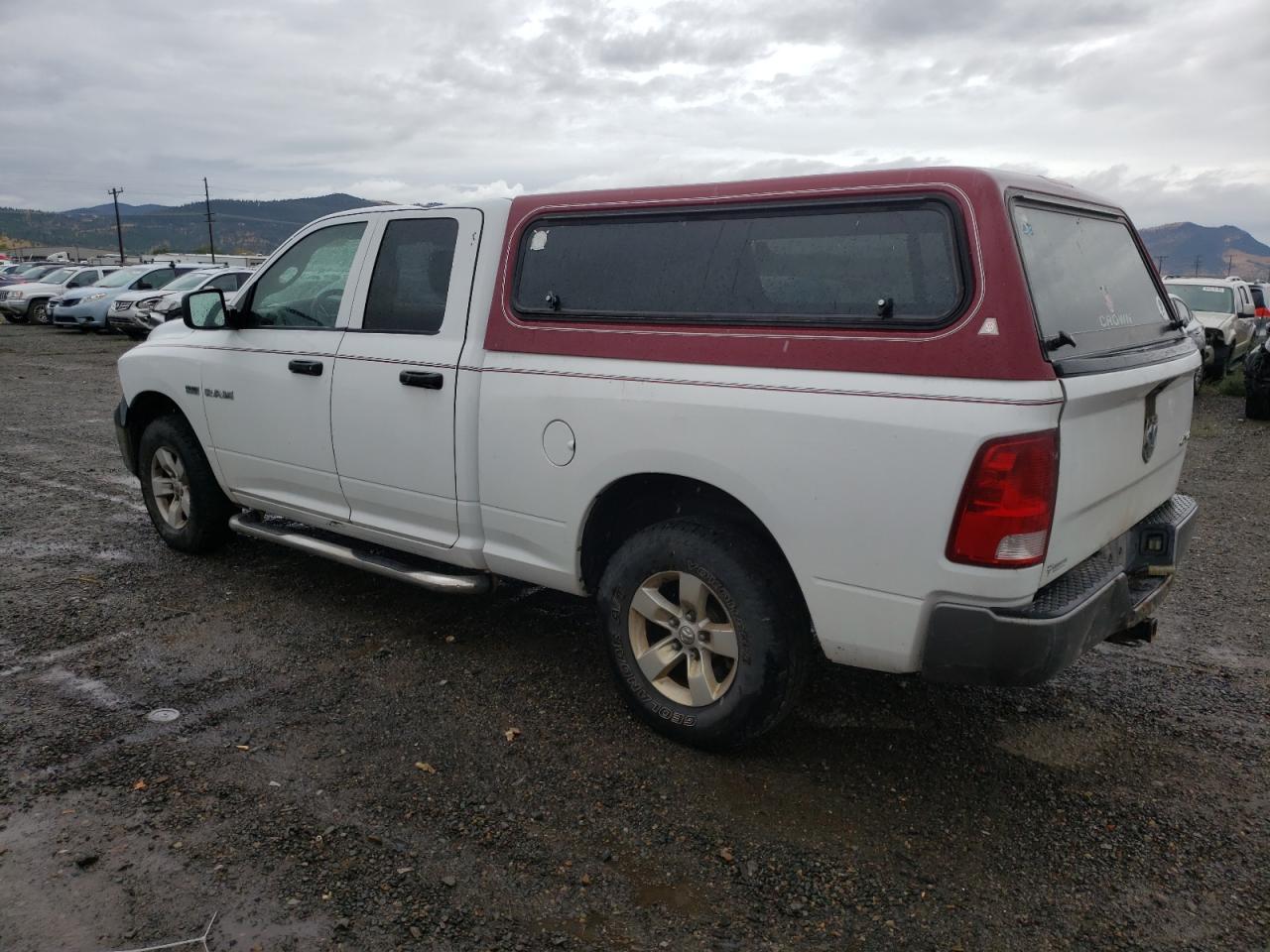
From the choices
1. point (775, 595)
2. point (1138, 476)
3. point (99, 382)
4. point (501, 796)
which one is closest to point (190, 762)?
point (501, 796)

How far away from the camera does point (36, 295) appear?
2569 cm

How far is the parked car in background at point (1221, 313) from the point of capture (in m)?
14.5

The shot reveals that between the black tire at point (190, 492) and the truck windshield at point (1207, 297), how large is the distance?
14964 mm

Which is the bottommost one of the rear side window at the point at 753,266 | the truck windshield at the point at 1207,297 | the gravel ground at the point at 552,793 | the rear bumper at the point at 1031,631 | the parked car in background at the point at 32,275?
the gravel ground at the point at 552,793

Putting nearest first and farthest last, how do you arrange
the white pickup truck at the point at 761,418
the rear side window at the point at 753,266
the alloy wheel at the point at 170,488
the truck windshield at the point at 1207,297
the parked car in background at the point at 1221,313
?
the white pickup truck at the point at 761,418 → the rear side window at the point at 753,266 → the alloy wheel at the point at 170,488 → the parked car in background at the point at 1221,313 → the truck windshield at the point at 1207,297

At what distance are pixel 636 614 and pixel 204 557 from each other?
326 cm

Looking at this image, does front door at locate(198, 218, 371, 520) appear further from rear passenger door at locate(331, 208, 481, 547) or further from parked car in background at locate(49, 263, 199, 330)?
parked car in background at locate(49, 263, 199, 330)

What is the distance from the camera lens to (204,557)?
559 cm

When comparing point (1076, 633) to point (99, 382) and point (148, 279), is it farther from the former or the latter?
point (148, 279)

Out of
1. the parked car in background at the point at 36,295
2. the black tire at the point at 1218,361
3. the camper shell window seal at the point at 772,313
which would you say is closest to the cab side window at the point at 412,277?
the camper shell window seal at the point at 772,313

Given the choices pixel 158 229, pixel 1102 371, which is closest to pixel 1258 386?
pixel 1102 371

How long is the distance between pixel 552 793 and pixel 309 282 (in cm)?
282

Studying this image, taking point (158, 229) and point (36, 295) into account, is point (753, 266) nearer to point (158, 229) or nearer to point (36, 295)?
point (36, 295)

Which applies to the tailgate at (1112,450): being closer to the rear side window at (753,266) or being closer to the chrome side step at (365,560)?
the rear side window at (753,266)
